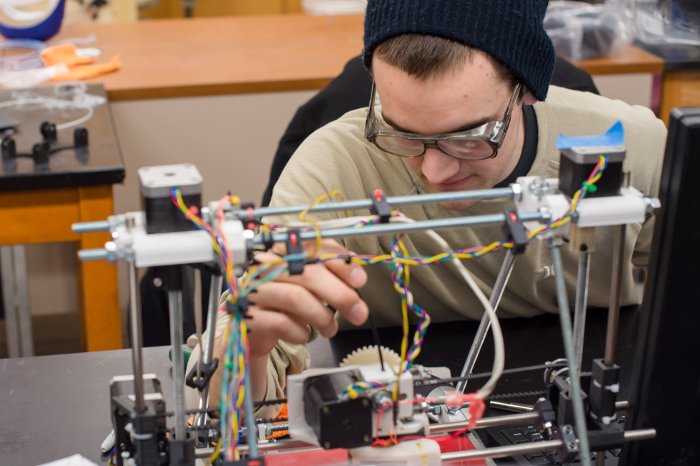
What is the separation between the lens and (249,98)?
101 inches

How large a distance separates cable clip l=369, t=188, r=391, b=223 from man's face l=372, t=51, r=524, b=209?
0.39 metres

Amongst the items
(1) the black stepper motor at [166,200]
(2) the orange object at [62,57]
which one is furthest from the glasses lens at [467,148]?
(2) the orange object at [62,57]

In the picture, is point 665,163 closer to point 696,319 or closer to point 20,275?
point 696,319

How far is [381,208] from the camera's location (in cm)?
81

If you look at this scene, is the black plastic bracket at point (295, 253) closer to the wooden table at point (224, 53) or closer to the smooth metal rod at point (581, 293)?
the smooth metal rod at point (581, 293)

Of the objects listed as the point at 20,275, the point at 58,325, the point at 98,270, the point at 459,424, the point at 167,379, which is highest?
the point at 459,424

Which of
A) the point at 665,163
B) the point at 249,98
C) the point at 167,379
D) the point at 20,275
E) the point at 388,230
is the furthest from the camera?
the point at 249,98

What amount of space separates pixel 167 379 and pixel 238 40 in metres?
1.81

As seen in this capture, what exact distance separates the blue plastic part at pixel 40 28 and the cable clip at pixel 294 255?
2.24m

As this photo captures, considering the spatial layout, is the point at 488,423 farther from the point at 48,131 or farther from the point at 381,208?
the point at 48,131

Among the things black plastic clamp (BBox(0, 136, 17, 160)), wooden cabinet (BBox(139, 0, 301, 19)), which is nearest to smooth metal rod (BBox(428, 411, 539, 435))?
black plastic clamp (BBox(0, 136, 17, 160))

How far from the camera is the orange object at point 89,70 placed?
254cm

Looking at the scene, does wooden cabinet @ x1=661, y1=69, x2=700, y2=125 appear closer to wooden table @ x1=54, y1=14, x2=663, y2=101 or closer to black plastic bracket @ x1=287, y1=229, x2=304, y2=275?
wooden table @ x1=54, y1=14, x2=663, y2=101

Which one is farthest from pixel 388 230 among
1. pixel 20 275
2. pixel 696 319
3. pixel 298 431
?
pixel 20 275
